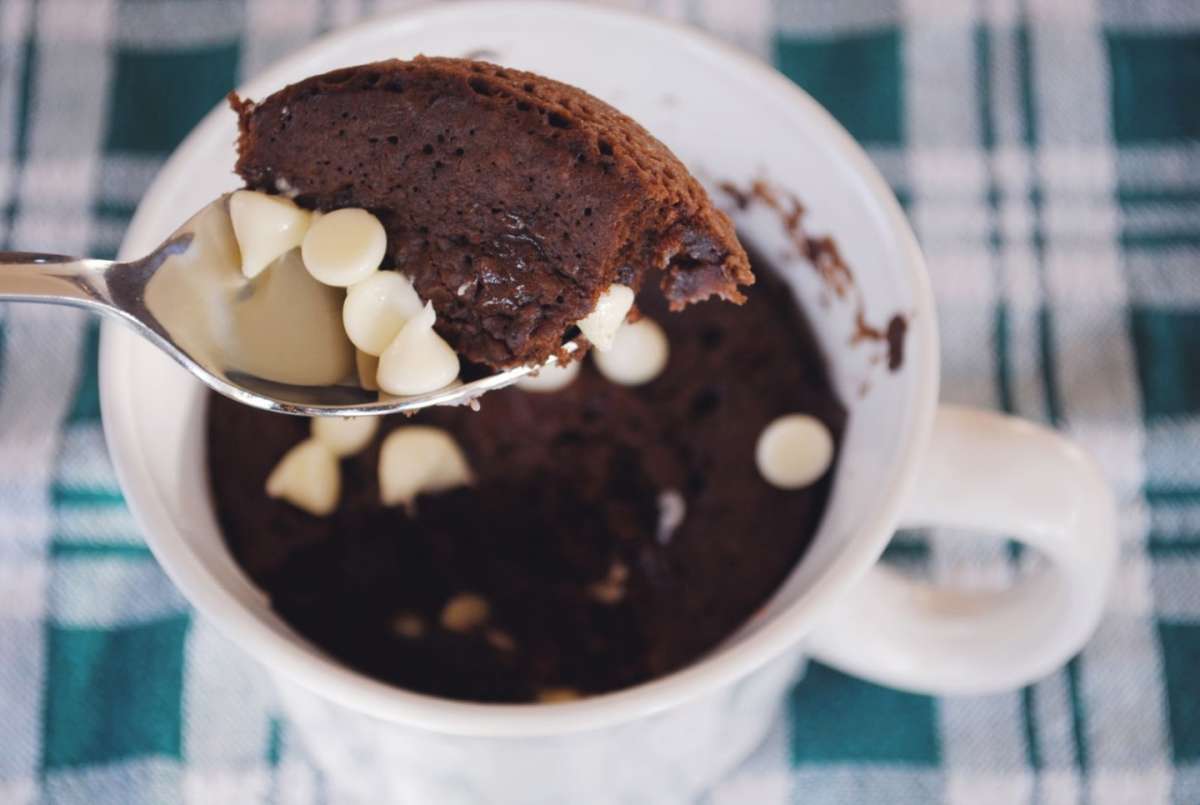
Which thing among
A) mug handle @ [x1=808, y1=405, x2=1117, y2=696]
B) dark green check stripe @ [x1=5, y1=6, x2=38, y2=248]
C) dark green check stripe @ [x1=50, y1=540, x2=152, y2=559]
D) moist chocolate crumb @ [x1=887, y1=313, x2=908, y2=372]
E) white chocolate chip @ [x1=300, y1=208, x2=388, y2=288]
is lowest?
dark green check stripe @ [x1=50, y1=540, x2=152, y2=559]

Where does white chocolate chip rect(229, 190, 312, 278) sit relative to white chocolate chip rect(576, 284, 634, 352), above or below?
above

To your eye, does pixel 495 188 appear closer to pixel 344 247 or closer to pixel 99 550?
pixel 344 247

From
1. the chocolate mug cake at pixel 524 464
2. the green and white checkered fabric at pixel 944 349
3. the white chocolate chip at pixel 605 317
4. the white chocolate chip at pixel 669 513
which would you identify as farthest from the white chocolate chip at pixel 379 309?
the green and white checkered fabric at pixel 944 349

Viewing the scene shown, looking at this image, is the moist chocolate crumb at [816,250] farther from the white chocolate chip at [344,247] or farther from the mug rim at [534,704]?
the white chocolate chip at [344,247]

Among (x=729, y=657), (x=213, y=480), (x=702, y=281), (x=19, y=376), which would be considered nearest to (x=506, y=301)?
(x=702, y=281)

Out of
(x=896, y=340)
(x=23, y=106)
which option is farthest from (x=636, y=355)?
(x=23, y=106)

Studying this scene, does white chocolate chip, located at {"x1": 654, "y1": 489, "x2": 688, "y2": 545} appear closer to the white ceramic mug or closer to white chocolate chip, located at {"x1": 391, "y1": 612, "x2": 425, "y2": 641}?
the white ceramic mug

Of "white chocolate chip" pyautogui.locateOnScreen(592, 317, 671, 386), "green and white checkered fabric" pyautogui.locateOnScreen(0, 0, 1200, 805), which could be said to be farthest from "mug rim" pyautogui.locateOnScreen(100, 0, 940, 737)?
"green and white checkered fabric" pyautogui.locateOnScreen(0, 0, 1200, 805)

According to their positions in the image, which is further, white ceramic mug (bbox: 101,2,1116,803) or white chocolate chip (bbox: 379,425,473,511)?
white chocolate chip (bbox: 379,425,473,511)
